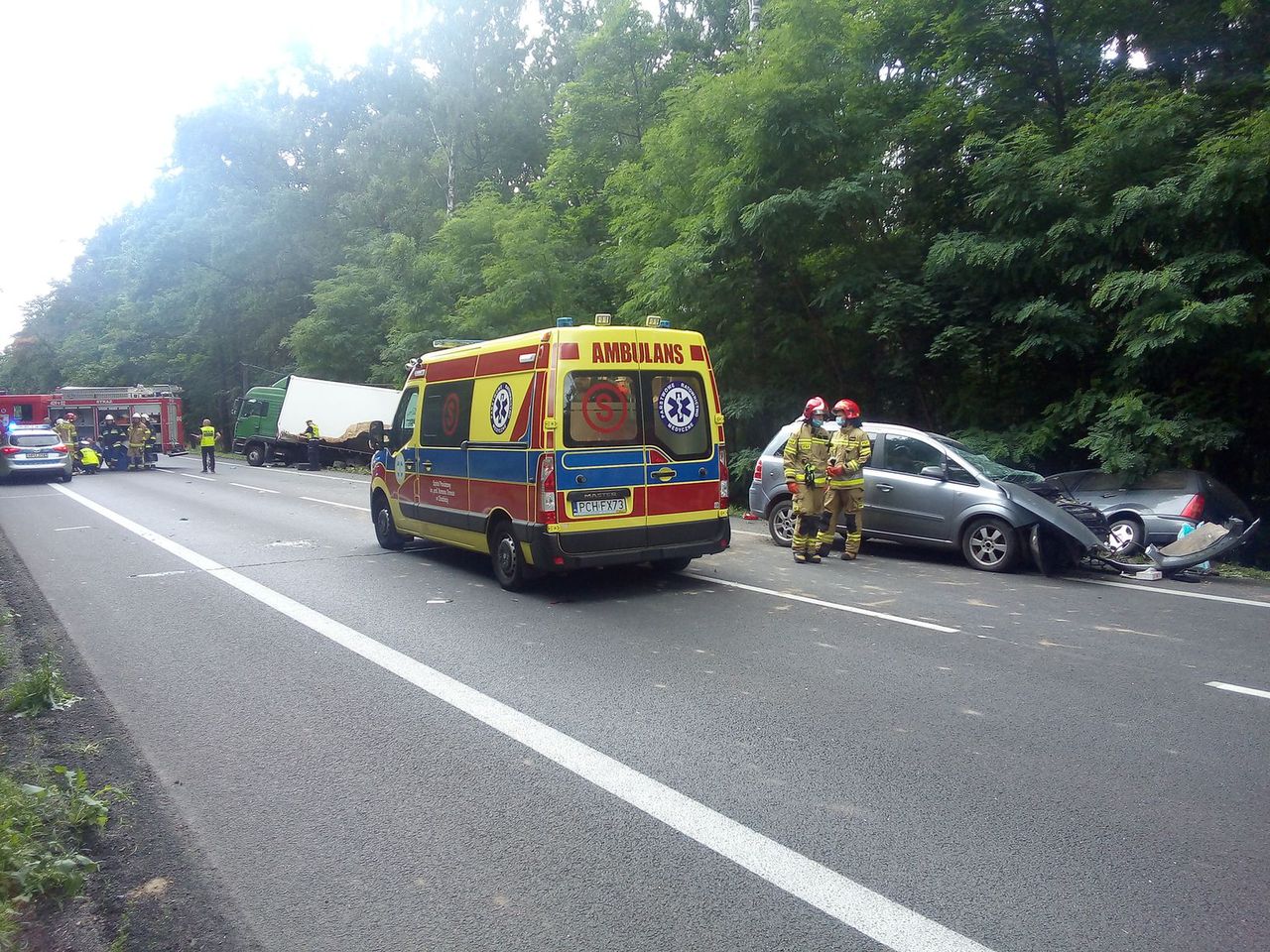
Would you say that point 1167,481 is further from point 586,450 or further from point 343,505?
point 343,505

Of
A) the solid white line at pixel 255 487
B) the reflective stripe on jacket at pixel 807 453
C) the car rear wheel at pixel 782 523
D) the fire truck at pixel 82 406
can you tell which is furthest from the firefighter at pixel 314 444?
the reflective stripe on jacket at pixel 807 453

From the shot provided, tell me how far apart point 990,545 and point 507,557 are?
522 cm

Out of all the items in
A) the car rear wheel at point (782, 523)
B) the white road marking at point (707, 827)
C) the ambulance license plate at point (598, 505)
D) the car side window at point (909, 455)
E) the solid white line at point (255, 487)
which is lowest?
the white road marking at point (707, 827)

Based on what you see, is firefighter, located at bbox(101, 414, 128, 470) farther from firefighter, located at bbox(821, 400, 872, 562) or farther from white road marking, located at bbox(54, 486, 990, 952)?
white road marking, located at bbox(54, 486, 990, 952)

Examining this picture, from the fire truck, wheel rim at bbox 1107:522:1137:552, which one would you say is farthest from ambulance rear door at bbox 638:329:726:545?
the fire truck

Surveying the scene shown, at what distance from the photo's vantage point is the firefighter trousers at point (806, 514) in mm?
10758

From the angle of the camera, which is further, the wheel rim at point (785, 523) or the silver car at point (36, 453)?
the silver car at point (36, 453)

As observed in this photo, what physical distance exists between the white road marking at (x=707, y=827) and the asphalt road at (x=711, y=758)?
0.6 inches

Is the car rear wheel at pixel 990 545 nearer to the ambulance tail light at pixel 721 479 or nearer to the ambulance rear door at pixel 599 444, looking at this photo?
the ambulance tail light at pixel 721 479

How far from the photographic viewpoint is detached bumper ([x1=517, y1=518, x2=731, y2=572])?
27.6 ft

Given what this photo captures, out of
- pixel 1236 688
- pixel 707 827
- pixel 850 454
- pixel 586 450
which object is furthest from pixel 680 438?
pixel 707 827

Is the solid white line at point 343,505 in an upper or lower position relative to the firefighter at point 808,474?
lower

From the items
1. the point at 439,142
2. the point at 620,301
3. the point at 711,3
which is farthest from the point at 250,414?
the point at 711,3

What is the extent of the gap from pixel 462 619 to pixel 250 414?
101 feet
